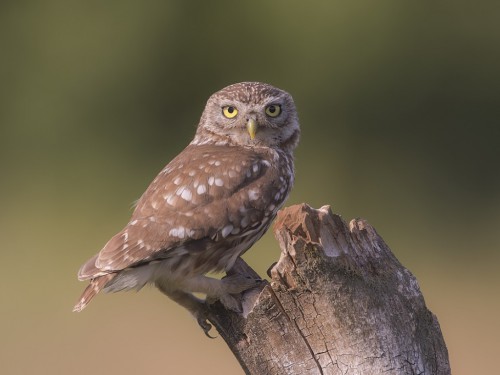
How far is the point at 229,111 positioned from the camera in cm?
500

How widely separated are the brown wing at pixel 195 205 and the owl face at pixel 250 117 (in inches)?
13.6

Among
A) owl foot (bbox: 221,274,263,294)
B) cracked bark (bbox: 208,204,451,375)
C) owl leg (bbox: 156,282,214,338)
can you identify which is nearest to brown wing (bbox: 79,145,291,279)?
owl foot (bbox: 221,274,263,294)

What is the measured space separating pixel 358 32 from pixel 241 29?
1.33m

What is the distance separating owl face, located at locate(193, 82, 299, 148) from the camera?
16.1 ft

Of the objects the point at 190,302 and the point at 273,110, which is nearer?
the point at 190,302

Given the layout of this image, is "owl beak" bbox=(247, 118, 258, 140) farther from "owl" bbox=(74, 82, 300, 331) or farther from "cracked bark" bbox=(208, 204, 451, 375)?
"cracked bark" bbox=(208, 204, 451, 375)

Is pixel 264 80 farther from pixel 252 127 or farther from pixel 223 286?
pixel 223 286

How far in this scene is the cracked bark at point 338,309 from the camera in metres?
3.34

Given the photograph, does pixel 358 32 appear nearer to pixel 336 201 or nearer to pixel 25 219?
pixel 336 201

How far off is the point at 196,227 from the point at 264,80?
7.19 m

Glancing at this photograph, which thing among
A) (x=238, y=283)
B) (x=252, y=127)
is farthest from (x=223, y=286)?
(x=252, y=127)

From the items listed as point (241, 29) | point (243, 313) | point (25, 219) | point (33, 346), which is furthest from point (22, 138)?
point (243, 313)

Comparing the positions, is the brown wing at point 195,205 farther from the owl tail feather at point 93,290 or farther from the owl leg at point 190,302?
the owl leg at point 190,302

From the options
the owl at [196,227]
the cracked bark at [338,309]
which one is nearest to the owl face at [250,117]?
the owl at [196,227]
